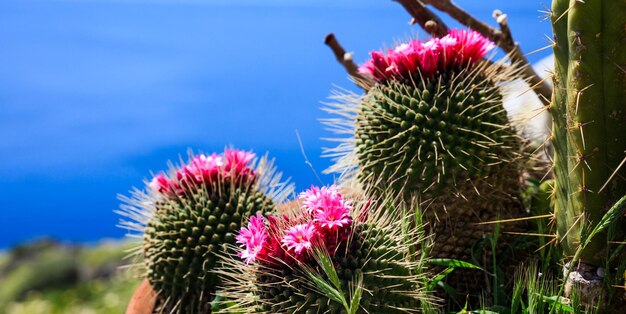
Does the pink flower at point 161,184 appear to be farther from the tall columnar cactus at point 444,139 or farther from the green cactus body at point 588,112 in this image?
the green cactus body at point 588,112

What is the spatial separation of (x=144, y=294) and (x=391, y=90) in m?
1.20

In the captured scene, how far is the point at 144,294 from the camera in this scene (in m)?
2.56

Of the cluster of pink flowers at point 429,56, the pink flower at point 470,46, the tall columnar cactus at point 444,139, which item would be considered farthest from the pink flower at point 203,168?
the pink flower at point 470,46

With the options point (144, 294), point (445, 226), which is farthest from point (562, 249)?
point (144, 294)

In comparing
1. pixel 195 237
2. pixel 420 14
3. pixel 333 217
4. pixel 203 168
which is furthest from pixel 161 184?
pixel 420 14

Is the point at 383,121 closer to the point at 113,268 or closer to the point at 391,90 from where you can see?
the point at 391,90

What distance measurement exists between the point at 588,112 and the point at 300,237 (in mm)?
739

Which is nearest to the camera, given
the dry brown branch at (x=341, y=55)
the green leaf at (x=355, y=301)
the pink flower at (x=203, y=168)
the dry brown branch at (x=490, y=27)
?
the green leaf at (x=355, y=301)

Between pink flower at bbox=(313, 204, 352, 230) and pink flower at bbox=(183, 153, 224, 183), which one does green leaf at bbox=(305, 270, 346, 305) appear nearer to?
pink flower at bbox=(313, 204, 352, 230)

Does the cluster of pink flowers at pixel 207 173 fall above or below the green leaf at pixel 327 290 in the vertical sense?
above

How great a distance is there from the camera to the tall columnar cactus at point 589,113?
1575 mm

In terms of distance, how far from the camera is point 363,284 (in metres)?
1.59

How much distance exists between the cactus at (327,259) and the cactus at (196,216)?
1.77 ft

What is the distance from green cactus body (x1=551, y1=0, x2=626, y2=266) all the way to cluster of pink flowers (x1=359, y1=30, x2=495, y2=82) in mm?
474
